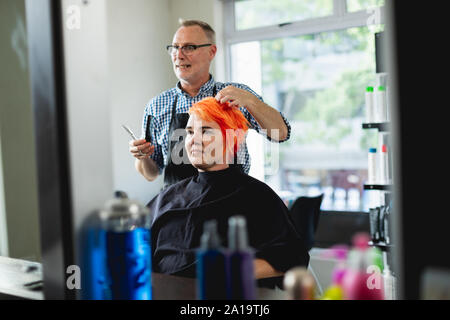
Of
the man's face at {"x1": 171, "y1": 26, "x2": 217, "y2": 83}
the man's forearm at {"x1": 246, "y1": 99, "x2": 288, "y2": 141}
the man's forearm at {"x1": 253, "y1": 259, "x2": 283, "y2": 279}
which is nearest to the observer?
the man's forearm at {"x1": 253, "y1": 259, "x2": 283, "y2": 279}

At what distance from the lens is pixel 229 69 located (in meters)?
4.32

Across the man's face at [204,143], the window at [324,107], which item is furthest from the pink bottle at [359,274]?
the window at [324,107]

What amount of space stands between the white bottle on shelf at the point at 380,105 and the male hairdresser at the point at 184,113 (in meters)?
0.99

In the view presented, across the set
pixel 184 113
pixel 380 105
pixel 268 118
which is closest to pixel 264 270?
pixel 268 118

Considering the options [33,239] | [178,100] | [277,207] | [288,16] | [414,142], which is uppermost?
[288,16]

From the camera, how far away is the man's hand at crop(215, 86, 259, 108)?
5.55ft

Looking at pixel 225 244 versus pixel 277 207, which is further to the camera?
pixel 277 207

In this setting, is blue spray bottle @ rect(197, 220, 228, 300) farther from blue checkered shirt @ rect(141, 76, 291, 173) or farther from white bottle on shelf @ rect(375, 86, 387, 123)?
white bottle on shelf @ rect(375, 86, 387, 123)

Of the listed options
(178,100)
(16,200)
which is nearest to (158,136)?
(178,100)

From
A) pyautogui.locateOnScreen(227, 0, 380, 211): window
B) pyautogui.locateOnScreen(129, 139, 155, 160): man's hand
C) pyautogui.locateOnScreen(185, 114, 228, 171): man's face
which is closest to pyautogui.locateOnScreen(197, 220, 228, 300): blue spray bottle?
pyautogui.locateOnScreen(185, 114, 228, 171): man's face

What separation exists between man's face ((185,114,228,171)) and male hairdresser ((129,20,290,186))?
0.16 metres

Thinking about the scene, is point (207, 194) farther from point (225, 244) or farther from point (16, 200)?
point (16, 200)

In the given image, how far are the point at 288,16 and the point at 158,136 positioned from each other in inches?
103
